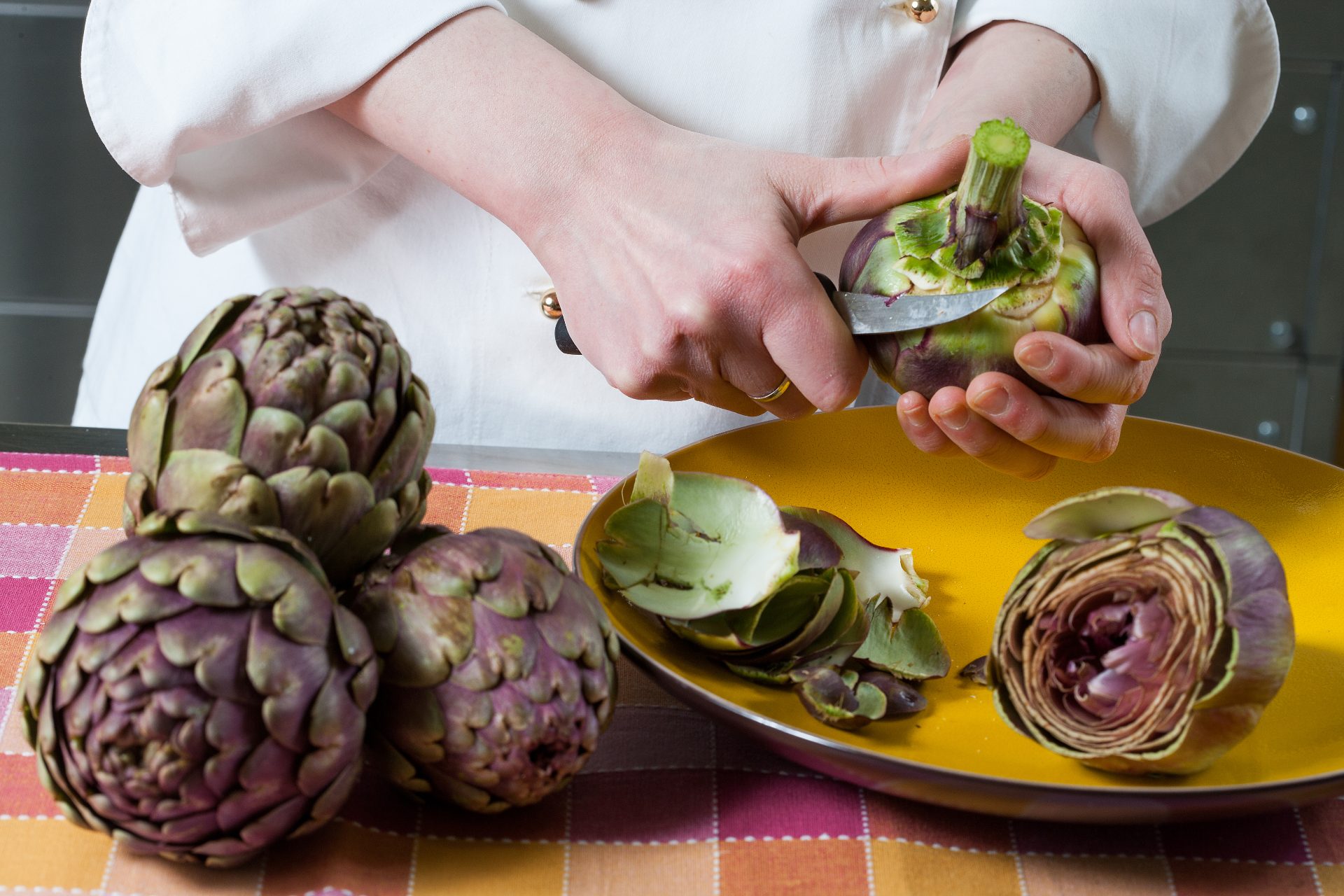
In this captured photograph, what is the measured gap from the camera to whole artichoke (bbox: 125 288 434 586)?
0.41 metres

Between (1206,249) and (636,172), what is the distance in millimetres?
1604

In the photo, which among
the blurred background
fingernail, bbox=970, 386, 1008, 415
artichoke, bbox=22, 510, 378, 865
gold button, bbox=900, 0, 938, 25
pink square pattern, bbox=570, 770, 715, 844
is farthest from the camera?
the blurred background

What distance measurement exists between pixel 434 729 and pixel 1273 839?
326 mm

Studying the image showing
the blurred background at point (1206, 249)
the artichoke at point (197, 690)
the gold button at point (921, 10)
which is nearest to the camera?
the artichoke at point (197, 690)

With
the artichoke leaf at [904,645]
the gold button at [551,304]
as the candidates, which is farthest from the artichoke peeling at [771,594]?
Answer: the gold button at [551,304]

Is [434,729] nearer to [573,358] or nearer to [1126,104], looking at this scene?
[573,358]

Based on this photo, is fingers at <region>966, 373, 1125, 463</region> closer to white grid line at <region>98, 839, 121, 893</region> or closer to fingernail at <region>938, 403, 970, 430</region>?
fingernail at <region>938, 403, 970, 430</region>

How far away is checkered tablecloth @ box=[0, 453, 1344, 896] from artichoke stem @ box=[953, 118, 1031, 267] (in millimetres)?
244

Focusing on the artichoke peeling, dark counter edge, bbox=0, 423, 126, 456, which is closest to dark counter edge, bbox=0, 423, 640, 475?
dark counter edge, bbox=0, 423, 126, 456

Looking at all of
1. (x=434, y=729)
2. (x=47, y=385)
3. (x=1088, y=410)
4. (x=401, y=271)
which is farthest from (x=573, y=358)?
(x=47, y=385)

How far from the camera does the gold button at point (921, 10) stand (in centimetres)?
88

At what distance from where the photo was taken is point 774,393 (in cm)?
71

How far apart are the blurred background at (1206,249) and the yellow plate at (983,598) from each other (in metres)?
1.39

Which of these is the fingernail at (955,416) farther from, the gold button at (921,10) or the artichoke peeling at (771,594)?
the gold button at (921,10)
